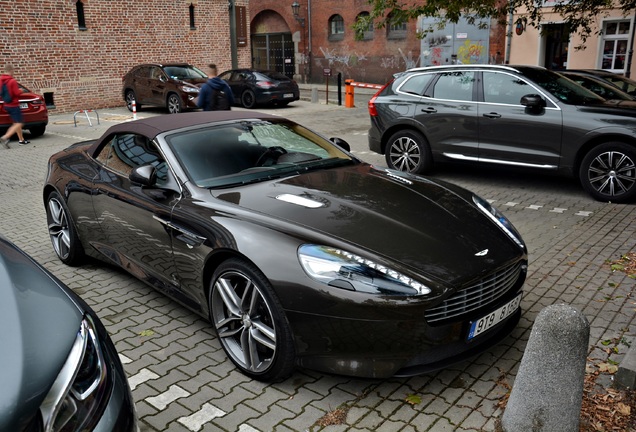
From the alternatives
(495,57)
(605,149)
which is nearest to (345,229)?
(605,149)

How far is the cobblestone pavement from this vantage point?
3.33 meters

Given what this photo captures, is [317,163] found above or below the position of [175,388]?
above

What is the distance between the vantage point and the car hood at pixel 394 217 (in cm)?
342

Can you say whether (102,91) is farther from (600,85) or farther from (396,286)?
(396,286)

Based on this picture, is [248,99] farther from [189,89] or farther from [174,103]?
[174,103]

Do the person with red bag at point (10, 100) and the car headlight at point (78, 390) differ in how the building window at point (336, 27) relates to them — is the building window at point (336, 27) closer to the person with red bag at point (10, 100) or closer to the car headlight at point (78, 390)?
the person with red bag at point (10, 100)

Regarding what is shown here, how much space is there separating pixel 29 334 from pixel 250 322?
1.59 metres

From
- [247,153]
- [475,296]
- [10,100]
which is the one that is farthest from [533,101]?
[10,100]

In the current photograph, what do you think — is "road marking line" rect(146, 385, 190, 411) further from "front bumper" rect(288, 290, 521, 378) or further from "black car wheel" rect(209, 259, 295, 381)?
"front bumper" rect(288, 290, 521, 378)

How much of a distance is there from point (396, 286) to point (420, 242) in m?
0.44

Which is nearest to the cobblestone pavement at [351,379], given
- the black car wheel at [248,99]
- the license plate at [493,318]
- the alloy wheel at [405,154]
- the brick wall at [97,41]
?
the license plate at [493,318]

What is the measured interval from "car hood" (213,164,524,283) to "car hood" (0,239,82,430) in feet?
4.80

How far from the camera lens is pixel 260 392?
359 centimetres

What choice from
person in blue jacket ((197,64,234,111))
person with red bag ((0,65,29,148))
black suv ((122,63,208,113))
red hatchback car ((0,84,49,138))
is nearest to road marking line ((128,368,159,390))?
person in blue jacket ((197,64,234,111))
